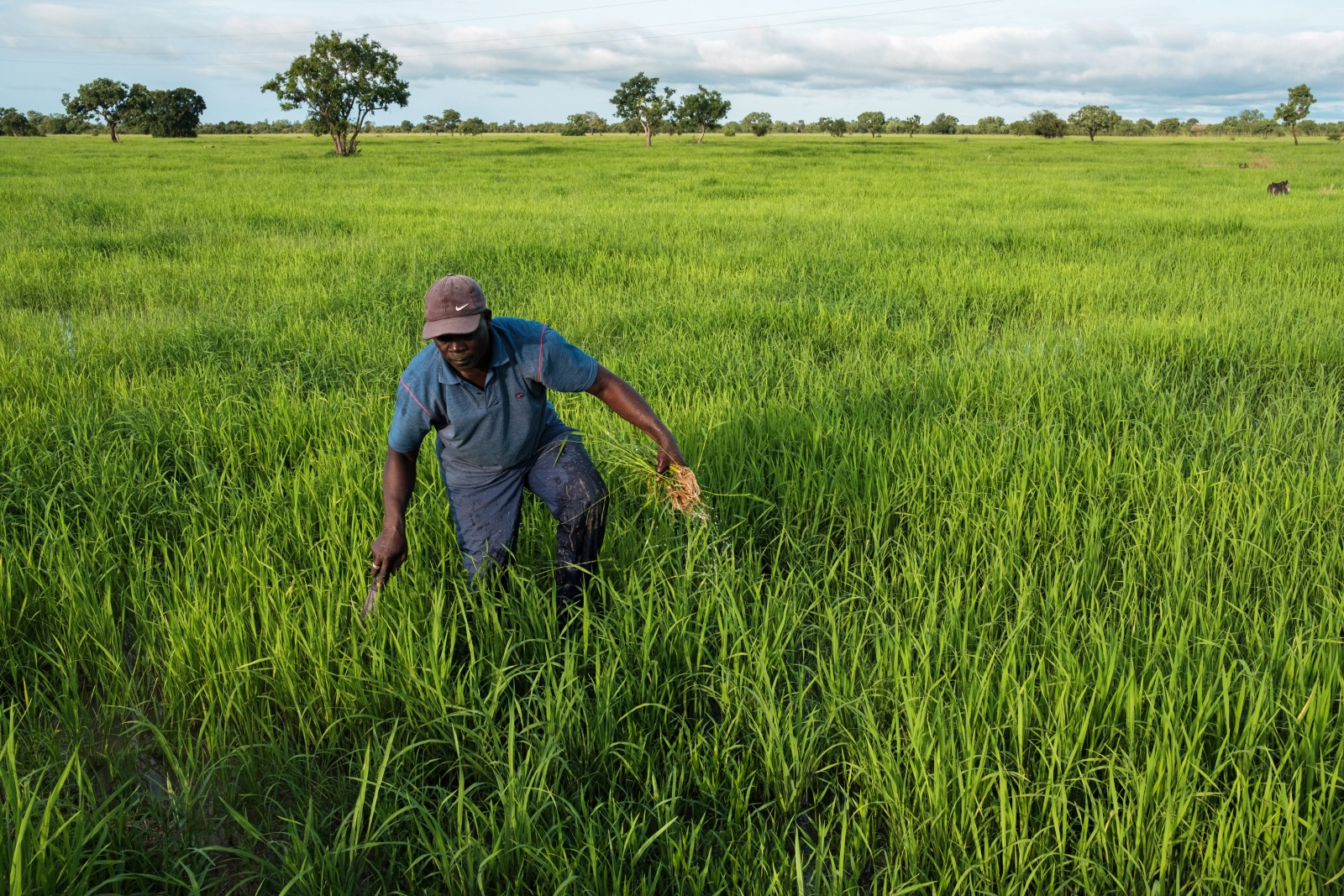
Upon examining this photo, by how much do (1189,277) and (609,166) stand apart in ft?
66.8

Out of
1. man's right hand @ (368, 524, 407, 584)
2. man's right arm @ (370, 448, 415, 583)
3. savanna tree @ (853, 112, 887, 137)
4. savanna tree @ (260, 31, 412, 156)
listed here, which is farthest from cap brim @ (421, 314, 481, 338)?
savanna tree @ (853, 112, 887, 137)

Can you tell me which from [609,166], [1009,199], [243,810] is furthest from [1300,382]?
[609,166]

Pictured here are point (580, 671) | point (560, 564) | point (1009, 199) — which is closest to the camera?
point (580, 671)

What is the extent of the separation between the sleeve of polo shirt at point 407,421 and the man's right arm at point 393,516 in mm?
37

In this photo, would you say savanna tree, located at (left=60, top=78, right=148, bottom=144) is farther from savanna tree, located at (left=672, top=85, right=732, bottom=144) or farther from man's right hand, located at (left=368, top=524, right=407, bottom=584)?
man's right hand, located at (left=368, top=524, right=407, bottom=584)

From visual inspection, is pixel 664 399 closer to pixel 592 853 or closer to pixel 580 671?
pixel 580 671

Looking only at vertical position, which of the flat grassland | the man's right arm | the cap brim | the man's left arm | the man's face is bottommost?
the flat grassland

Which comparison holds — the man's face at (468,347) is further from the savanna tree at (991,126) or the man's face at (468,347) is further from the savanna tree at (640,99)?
the savanna tree at (991,126)

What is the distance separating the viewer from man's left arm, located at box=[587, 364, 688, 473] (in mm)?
2469

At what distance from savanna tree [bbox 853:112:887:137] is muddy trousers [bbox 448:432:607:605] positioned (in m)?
88.7

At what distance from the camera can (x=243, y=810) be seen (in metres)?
1.98

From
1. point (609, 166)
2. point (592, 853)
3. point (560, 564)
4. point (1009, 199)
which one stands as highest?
point (609, 166)

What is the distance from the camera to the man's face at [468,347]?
2.17 meters

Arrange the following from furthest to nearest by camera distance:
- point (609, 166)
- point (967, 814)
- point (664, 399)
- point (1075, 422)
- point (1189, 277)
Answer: point (609, 166), point (1189, 277), point (664, 399), point (1075, 422), point (967, 814)
